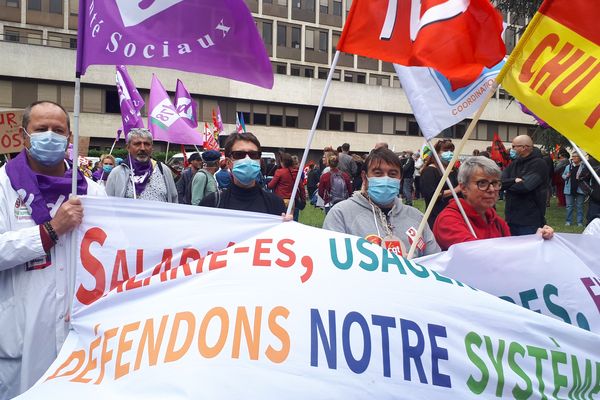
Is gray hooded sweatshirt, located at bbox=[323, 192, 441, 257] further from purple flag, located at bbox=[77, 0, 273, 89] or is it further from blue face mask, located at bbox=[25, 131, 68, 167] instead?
blue face mask, located at bbox=[25, 131, 68, 167]

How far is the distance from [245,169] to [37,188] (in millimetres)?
1390

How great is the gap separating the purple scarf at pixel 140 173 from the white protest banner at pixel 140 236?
3.31m

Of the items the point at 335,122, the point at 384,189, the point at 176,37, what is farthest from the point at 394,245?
the point at 335,122

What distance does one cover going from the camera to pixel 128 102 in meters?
10.3

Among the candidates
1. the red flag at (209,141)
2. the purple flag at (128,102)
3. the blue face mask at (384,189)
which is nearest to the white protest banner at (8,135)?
the purple flag at (128,102)

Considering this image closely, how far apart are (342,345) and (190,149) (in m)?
38.2

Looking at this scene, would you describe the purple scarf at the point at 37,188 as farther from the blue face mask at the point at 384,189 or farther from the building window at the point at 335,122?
the building window at the point at 335,122

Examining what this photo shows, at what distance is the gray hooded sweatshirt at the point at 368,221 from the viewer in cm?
399

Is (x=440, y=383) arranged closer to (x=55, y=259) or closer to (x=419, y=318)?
(x=419, y=318)

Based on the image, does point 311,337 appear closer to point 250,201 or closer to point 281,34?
point 250,201

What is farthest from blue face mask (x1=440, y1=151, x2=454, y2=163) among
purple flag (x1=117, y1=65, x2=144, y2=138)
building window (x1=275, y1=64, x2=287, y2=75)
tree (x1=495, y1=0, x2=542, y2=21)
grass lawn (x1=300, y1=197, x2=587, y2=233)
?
building window (x1=275, y1=64, x2=287, y2=75)

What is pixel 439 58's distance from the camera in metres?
3.88

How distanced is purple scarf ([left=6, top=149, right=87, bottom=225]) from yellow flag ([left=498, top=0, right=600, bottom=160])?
100 inches

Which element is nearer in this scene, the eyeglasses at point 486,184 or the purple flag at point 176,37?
the purple flag at point 176,37
